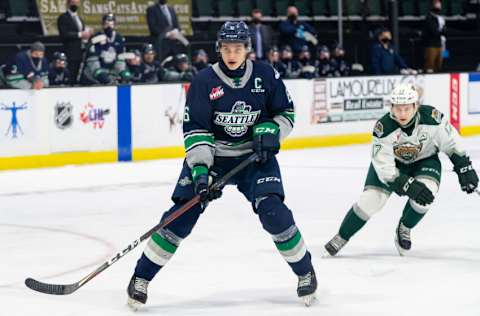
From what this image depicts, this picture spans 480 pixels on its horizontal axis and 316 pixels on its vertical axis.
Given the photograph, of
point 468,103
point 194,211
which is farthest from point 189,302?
point 468,103

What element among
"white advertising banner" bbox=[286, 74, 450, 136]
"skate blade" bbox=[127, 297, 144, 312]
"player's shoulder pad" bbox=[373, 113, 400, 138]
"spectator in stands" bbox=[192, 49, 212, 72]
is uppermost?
"player's shoulder pad" bbox=[373, 113, 400, 138]

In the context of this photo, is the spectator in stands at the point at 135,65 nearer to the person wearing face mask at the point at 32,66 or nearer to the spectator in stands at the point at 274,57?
the person wearing face mask at the point at 32,66

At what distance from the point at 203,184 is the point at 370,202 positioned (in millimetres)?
1663

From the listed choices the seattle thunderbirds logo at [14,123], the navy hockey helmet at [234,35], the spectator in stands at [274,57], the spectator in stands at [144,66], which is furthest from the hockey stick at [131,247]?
the spectator in stands at [274,57]

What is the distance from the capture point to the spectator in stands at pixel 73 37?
13000mm

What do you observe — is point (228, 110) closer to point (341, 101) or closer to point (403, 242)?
point (403, 242)

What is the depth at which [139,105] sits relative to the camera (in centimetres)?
1210

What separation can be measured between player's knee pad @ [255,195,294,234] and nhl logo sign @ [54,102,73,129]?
6.98 m

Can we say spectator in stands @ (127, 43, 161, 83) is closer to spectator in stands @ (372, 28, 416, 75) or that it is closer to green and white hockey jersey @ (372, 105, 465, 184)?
spectator in stands @ (372, 28, 416, 75)

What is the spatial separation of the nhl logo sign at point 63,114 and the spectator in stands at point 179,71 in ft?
6.05

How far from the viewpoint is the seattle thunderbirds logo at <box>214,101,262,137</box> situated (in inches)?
192

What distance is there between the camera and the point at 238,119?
193 inches

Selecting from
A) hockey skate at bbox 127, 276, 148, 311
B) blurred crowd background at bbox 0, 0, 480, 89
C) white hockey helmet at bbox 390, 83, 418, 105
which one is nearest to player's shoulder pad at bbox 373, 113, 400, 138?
white hockey helmet at bbox 390, 83, 418, 105

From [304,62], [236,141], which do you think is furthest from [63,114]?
[236,141]
